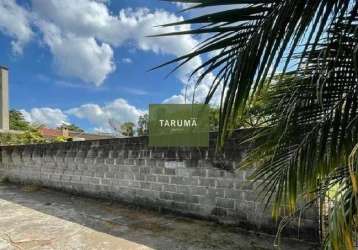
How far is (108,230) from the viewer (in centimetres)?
457

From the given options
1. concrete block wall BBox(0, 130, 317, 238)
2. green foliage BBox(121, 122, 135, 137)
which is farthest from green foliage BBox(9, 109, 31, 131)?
concrete block wall BBox(0, 130, 317, 238)

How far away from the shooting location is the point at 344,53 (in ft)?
4.20

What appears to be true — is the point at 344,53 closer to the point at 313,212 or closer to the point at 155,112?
the point at 313,212

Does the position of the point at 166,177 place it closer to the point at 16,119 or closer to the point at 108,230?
the point at 108,230

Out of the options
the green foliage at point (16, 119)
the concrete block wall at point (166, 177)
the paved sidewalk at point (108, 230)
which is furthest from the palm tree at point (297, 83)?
the green foliage at point (16, 119)

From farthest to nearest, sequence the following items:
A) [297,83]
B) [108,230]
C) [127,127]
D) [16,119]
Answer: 1. [16,119]
2. [127,127]
3. [108,230]
4. [297,83]

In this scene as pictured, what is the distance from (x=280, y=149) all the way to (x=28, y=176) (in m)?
9.33

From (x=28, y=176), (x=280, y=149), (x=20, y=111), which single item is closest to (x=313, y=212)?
(x=280, y=149)

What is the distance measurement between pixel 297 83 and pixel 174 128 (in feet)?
15.2

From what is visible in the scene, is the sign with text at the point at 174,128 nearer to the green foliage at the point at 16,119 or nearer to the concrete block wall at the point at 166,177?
the concrete block wall at the point at 166,177

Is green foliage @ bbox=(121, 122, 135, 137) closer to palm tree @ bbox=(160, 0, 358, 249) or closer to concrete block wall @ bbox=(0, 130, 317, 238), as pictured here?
concrete block wall @ bbox=(0, 130, 317, 238)

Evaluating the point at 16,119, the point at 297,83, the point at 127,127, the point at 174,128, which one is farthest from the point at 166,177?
the point at 16,119

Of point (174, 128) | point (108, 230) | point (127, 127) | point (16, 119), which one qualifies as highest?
point (16, 119)

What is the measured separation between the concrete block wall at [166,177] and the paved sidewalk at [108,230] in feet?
0.71
